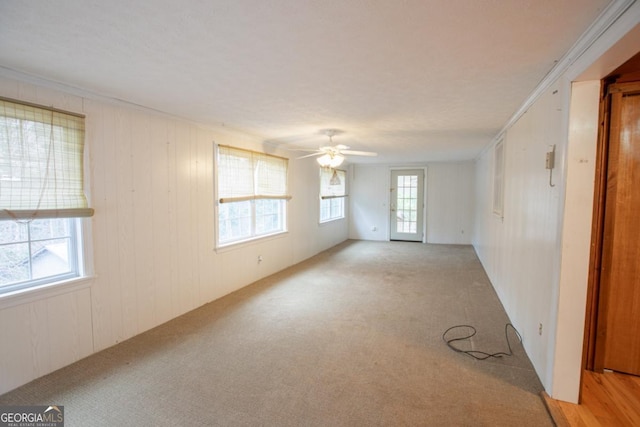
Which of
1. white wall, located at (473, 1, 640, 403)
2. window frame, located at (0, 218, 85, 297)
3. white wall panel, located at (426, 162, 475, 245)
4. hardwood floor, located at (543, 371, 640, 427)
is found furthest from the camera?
white wall panel, located at (426, 162, 475, 245)

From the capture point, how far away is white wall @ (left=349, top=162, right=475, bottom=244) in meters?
7.83

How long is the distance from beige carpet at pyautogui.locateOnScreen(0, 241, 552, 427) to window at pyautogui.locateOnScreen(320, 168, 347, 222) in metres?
3.41

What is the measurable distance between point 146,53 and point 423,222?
7568 millimetres

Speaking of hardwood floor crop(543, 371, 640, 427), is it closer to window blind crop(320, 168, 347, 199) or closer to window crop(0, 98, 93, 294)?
window crop(0, 98, 93, 294)

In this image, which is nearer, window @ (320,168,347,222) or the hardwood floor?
the hardwood floor

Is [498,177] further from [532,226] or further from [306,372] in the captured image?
[306,372]

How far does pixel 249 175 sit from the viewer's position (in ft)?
14.3

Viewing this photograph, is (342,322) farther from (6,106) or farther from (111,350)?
(6,106)

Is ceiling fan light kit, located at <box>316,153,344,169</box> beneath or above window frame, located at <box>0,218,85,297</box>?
above

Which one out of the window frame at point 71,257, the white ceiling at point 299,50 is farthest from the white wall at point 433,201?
the window frame at point 71,257

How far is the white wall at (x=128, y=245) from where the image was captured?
2.18 meters

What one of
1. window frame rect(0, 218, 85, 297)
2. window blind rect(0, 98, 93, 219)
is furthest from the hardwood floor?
window blind rect(0, 98, 93, 219)

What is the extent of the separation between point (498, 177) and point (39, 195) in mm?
5040

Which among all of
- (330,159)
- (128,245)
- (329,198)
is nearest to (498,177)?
(330,159)
